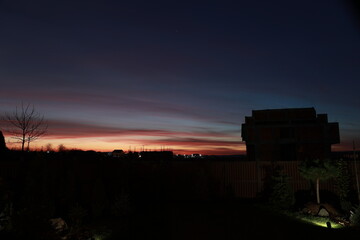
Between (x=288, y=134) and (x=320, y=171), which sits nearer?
(x=320, y=171)

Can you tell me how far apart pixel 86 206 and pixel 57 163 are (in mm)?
2212

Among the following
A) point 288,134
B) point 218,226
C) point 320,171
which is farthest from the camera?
point 288,134

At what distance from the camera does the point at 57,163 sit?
38.9ft

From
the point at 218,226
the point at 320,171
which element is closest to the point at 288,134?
the point at 320,171

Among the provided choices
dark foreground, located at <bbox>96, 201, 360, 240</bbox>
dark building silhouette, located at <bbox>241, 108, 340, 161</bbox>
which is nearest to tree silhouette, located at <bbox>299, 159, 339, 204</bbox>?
dark foreground, located at <bbox>96, 201, 360, 240</bbox>

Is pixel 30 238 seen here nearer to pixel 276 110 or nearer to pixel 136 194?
pixel 136 194

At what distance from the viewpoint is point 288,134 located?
1396 inches

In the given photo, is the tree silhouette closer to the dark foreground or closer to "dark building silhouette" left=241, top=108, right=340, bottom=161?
the dark foreground

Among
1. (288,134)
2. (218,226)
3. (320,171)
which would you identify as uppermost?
(288,134)

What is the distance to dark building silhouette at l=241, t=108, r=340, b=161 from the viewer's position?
34.5 metres

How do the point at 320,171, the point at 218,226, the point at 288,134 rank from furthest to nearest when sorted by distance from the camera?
the point at 288,134 < the point at 320,171 < the point at 218,226

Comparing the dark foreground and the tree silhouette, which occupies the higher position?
the tree silhouette

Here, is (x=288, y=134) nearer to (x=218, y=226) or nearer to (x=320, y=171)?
(x=320, y=171)

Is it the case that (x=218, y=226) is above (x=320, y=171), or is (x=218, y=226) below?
below
